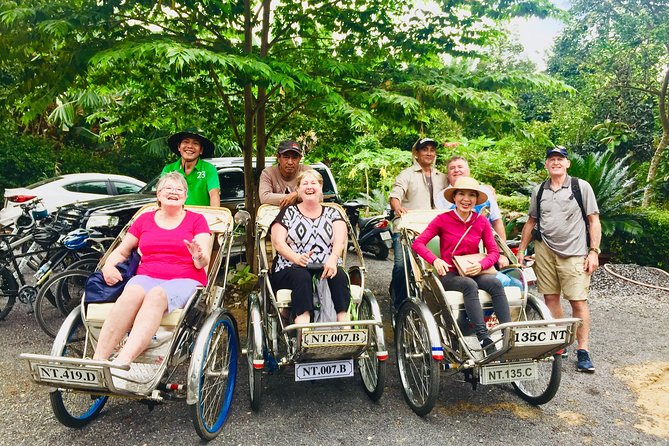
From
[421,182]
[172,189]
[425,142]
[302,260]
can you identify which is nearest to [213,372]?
[302,260]

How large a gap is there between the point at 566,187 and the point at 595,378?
1718 mm


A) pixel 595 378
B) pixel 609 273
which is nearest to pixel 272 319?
pixel 595 378

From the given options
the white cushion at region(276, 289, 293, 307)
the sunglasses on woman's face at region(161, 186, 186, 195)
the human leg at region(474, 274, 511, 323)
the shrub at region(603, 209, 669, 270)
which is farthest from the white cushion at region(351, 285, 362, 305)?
the shrub at region(603, 209, 669, 270)

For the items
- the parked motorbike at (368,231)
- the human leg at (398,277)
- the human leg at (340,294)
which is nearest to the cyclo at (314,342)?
the human leg at (340,294)

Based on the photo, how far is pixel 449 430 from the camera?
3.37 meters

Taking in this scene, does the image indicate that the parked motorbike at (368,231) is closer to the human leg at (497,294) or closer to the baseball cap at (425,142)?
the baseball cap at (425,142)

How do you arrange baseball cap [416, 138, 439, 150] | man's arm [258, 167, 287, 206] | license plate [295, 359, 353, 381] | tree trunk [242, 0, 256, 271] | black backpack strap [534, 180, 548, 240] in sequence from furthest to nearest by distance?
tree trunk [242, 0, 256, 271] < baseball cap [416, 138, 439, 150] < man's arm [258, 167, 287, 206] < black backpack strap [534, 180, 548, 240] < license plate [295, 359, 353, 381]

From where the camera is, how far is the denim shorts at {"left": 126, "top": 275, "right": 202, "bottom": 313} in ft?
10.9

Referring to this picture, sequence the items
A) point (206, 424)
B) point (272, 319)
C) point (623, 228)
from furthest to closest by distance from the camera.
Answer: point (623, 228), point (272, 319), point (206, 424)

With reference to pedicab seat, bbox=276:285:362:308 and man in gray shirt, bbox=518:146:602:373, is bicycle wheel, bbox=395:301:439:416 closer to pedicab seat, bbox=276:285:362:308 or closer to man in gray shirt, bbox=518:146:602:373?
pedicab seat, bbox=276:285:362:308

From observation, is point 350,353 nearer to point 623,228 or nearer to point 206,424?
point 206,424

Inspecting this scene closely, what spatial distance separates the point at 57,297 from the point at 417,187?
162 inches

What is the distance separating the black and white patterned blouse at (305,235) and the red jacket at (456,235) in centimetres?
73

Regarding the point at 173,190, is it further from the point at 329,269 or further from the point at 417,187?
the point at 417,187
